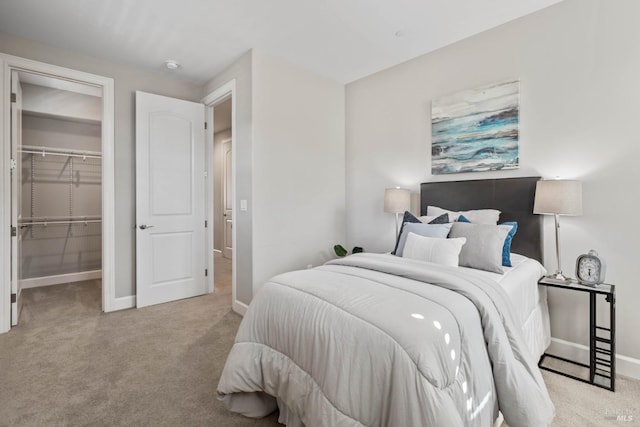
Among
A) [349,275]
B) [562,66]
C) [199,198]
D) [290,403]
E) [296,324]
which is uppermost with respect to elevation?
[562,66]

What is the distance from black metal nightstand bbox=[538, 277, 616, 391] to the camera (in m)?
1.95

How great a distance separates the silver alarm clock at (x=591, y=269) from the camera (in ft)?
6.68

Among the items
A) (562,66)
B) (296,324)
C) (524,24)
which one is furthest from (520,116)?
(296,324)

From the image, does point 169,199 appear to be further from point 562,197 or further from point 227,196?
point 562,197

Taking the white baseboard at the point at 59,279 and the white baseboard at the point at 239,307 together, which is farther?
the white baseboard at the point at 59,279

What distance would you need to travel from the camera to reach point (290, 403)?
146 cm

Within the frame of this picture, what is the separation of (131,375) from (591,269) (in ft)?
10.3

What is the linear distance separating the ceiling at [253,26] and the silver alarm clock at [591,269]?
1912 millimetres

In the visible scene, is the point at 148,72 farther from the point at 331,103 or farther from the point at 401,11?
the point at 401,11

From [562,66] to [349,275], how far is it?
2.30m

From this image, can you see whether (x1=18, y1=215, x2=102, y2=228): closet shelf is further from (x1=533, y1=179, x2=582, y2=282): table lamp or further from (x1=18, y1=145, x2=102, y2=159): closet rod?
(x1=533, y1=179, x2=582, y2=282): table lamp

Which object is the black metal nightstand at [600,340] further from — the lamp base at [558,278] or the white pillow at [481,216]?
the white pillow at [481,216]

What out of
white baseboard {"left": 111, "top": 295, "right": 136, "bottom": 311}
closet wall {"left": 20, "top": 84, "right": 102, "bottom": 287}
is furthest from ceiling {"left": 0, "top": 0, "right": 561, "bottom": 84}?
white baseboard {"left": 111, "top": 295, "right": 136, "bottom": 311}

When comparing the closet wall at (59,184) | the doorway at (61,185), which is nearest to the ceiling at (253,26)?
the doorway at (61,185)
